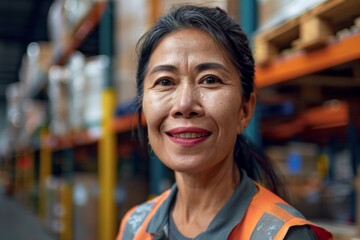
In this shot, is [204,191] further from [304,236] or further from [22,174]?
[22,174]

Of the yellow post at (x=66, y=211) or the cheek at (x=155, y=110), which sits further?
the yellow post at (x=66, y=211)

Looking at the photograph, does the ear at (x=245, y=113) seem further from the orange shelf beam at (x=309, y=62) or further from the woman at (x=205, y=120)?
the orange shelf beam at (x=309, y=62)

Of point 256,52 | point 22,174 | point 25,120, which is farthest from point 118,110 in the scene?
point 22,174

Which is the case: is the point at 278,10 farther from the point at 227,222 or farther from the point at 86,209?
the point at 86,209

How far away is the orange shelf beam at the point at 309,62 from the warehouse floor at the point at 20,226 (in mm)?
4802

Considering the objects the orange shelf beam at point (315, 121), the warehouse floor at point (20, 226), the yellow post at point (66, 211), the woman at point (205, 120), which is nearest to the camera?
the woman at point (205, 120)

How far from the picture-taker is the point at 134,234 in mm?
1330

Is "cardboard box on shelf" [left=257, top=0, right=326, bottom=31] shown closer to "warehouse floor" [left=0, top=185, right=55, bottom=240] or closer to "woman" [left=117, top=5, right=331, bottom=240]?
"woman" [left=117, top=5, right=331, bottom=240]

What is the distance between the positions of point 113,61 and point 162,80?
2.48 metres

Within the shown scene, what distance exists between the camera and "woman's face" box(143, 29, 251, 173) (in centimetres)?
110

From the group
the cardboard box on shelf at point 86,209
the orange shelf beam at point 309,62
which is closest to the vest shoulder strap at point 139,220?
the orange shelf beam at point 309,62

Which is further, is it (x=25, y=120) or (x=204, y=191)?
(x=25, y=120)

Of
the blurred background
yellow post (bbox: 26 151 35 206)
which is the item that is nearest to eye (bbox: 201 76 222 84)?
the blurred background

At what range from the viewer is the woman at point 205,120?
1.09 m
